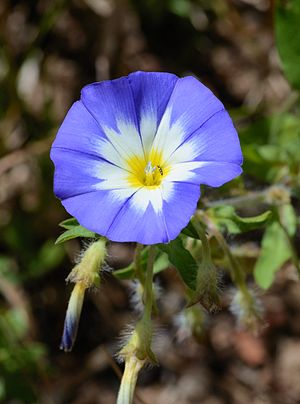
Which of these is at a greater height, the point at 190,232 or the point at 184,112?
the point at 184,112

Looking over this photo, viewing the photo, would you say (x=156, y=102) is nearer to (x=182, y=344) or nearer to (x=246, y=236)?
(x=246, y=236)

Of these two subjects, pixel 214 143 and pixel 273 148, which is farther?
pixel 273 148

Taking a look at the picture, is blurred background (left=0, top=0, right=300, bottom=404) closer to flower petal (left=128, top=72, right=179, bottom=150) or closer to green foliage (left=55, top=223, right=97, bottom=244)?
flower petal (left=128, top=72, right=179, bottom=150)

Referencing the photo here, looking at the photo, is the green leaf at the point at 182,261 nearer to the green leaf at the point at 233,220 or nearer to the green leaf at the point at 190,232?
the green leaf at the point at 190,232

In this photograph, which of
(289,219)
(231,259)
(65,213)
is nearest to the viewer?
(231,259)

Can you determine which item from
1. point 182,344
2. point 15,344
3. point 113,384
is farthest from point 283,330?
point 15,344

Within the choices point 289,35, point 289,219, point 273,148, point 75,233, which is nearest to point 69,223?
point 75,233

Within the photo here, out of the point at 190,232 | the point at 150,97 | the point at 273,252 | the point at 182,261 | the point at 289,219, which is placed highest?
the point at 150,97

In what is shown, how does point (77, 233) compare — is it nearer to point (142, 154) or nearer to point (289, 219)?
point (142, 154)
